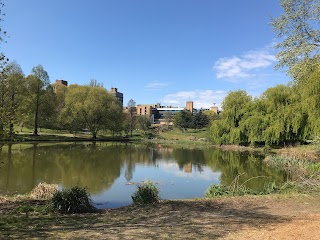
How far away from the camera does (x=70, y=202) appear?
9.22m

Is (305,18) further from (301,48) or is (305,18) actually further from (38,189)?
(38,189)

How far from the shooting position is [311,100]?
1030 inches

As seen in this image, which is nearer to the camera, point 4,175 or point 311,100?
point 4,175

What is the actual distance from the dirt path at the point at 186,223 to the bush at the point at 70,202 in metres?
0.73

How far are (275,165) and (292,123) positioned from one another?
13589 millimetres

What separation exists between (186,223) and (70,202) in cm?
360

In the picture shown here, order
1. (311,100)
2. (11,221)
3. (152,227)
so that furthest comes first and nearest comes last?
(311,100) → (11,221) → (152,227)

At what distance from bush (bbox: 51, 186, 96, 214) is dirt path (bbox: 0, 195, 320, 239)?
73 cm

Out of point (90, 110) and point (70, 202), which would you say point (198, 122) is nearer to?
point (90, 110)

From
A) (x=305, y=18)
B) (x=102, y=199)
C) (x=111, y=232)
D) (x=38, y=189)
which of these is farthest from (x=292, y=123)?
(x=111, y=232)

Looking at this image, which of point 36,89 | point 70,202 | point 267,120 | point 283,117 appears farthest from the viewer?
point 36,89

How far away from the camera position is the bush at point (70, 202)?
9.06 m

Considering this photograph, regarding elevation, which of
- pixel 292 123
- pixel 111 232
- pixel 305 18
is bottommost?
pixel 111 232

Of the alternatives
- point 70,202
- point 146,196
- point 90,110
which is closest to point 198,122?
point 90,110
